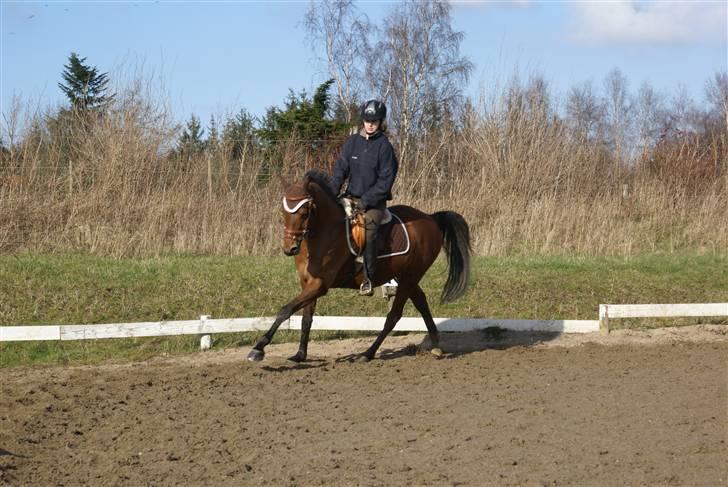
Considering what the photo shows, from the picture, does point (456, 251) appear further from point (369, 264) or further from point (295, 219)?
point (295, 219)

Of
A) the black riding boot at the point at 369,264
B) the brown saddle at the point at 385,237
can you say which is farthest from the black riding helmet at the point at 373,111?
the black riding boot at the point at 369,264

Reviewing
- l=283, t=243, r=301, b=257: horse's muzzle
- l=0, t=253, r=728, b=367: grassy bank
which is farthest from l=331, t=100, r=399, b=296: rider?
l=0, t=253, r=728, b=367: grassy bank

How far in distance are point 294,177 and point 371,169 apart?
10228mm

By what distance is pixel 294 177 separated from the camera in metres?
19.7

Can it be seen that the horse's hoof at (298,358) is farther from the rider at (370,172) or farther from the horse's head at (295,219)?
the horse's head at (295,219)

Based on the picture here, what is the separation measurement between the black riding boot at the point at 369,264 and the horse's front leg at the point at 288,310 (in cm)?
58

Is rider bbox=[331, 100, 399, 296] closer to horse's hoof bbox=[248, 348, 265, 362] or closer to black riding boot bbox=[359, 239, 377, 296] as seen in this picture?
black riding boot bbox=[359, 239, 377, 296]

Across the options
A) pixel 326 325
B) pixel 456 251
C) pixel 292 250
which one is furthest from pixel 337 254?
pixel 456 251

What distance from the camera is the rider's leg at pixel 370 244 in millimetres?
9578

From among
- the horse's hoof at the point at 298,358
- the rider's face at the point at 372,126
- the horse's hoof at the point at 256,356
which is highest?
the rider's face at the point at 372,126

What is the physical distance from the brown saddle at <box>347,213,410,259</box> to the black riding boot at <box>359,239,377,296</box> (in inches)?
2.9

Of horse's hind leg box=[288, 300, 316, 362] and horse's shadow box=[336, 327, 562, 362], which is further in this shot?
horse's shadow box=[336, 327, 562, 362]

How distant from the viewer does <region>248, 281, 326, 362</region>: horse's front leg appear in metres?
9.09

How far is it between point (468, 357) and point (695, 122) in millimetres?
49400
